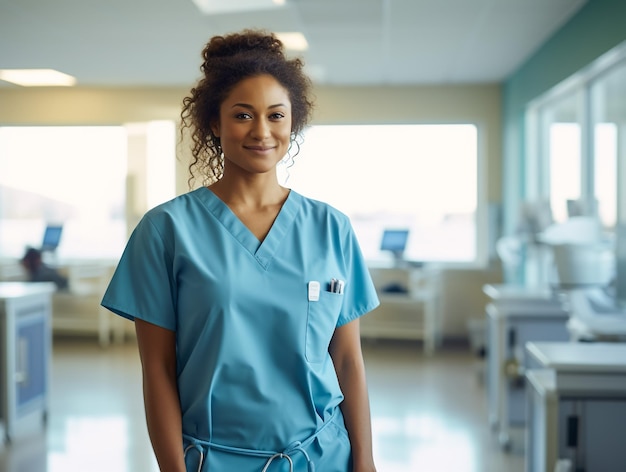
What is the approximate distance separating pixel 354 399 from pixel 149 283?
1.32 feet

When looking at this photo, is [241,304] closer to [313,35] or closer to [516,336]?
[516,336]

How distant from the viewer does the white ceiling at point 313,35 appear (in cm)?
244

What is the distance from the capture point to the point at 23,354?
3.80m

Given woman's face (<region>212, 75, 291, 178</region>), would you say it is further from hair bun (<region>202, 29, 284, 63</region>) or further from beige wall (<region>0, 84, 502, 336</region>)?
beige wall (<region>0, 84, 502, 336</region>)

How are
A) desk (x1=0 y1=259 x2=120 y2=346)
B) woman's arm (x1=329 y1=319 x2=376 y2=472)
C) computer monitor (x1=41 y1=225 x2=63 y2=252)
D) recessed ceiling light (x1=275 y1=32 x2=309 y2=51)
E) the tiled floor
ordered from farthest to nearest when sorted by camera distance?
desk (x1=0 y1=259 x2=120 y2=346), computer monitor (x1=41 y1=225 x2=63 y2=252), recessed ceiling light (x1=275 y1=32 x2=309 y2=51), the tiled floor, woman's arm (x1=329 y1=319 x2=376 y2=472)

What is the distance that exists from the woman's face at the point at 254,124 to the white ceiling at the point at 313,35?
1343 mm

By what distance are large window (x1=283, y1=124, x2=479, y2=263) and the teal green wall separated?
419 millimetres

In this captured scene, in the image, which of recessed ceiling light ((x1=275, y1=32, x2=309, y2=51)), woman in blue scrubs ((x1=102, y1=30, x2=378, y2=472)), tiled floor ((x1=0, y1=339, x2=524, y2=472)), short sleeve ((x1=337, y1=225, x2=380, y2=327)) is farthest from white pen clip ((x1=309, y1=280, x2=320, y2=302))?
recessed ceiling light ((x1=275, y1=32, x2=309, y2=51))

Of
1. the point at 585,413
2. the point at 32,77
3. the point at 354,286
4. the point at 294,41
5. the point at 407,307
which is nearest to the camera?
the point at 354,286

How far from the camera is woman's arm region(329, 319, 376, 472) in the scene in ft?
4.11

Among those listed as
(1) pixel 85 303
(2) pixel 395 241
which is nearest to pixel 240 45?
(1) pixel 85 303

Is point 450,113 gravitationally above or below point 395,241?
above

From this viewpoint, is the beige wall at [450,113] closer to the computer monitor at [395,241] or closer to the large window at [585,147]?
the computer monitor at [395,241]

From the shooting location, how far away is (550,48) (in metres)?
4.80
